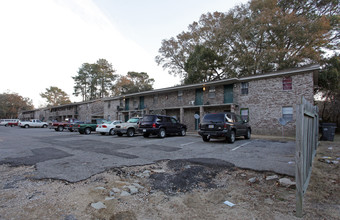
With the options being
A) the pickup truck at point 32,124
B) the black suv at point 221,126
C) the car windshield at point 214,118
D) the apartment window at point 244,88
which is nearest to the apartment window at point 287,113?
the apartment window at point 244,88

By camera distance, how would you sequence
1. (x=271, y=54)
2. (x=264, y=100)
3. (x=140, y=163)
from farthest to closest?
(x=271, y=54) < (x=264, y=100) < (x=140, y=163)

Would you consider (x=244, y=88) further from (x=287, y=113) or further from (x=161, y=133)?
(x=161, y=133)

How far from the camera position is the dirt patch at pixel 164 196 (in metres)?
2.79

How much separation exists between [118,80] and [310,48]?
4571cm

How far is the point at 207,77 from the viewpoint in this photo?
2842 cm

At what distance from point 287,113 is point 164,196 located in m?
15.6

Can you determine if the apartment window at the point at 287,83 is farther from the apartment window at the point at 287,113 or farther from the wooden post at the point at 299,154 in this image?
the wooden post at the point at 299,154

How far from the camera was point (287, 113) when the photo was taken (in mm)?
15328

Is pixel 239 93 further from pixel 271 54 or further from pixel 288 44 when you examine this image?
pixel 288 44

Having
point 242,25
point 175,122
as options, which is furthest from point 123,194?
point 242,25

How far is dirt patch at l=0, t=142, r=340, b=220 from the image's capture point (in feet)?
9.16

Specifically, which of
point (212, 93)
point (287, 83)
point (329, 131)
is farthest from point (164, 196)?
point (212, 93)

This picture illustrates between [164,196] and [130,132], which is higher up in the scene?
[130,132]

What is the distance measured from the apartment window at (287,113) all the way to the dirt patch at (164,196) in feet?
37.9
